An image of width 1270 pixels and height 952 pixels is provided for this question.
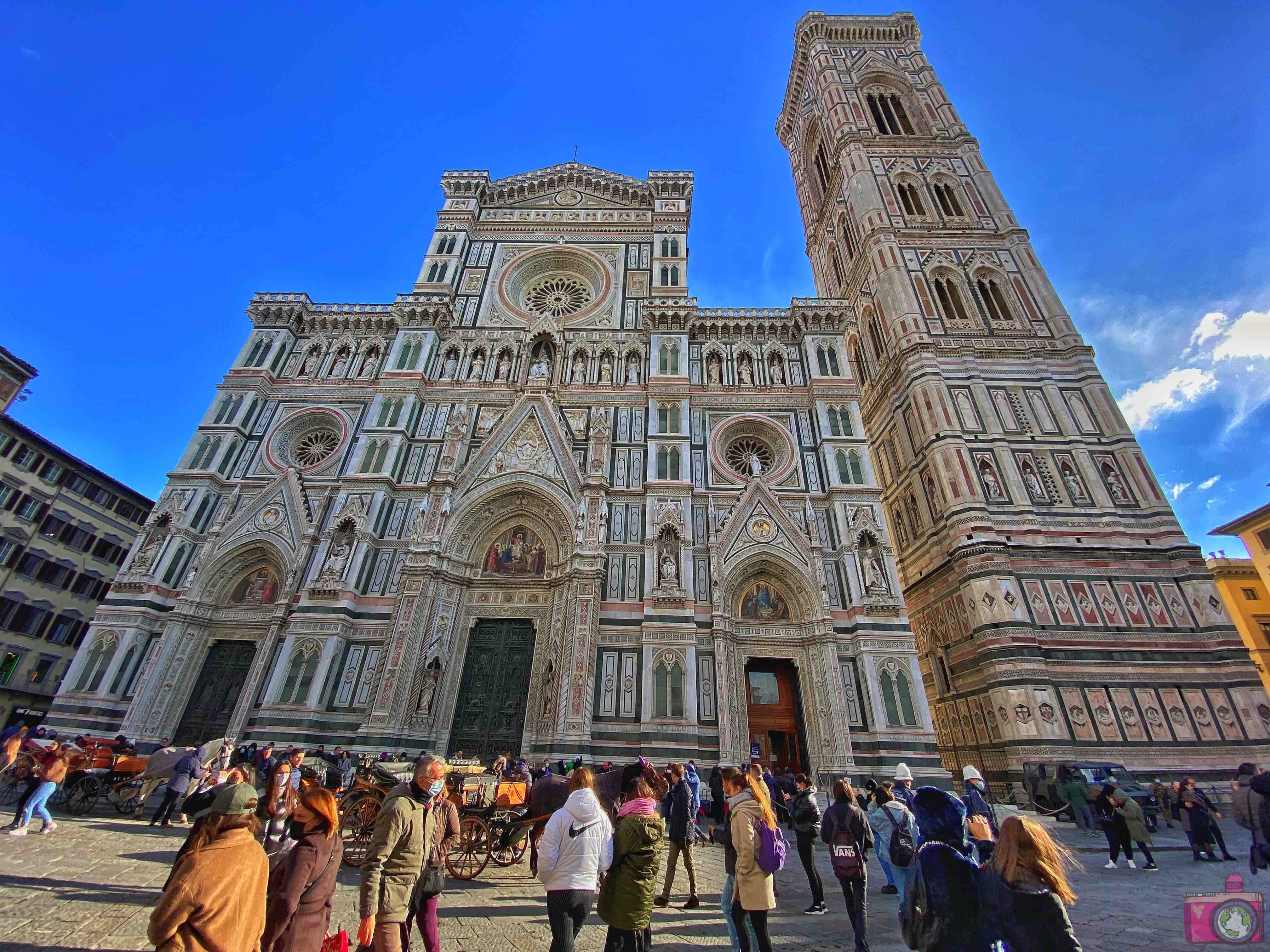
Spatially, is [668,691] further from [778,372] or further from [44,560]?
[44,560]

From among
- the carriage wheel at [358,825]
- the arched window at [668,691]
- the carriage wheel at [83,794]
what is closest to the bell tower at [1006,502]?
the arched window at [668,691]

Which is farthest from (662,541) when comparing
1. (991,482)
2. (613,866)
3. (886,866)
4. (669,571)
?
(613,866)

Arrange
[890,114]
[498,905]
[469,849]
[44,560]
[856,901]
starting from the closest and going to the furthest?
[856,901], [498,905], [469,849], [44,560], [890,114]

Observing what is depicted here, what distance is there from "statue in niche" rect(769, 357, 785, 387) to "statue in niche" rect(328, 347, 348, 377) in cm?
1756

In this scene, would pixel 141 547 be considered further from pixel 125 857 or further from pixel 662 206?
pixel 662 206

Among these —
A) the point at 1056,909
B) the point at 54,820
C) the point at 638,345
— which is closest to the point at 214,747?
the point at 54,820

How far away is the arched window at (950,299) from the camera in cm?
2658

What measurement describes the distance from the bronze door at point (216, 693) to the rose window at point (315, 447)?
6727 millimetres

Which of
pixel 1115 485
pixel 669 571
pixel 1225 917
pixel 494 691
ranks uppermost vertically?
pixel 1115 485

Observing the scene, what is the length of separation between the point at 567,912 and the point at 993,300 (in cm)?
3094

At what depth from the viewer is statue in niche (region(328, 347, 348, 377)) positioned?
23.8 metres

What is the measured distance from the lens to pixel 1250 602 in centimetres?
3009

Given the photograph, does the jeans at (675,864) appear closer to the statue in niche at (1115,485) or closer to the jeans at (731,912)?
the jeans at (731,912)

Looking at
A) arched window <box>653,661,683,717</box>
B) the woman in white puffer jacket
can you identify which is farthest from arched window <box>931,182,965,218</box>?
the woman in white puffer jacket
